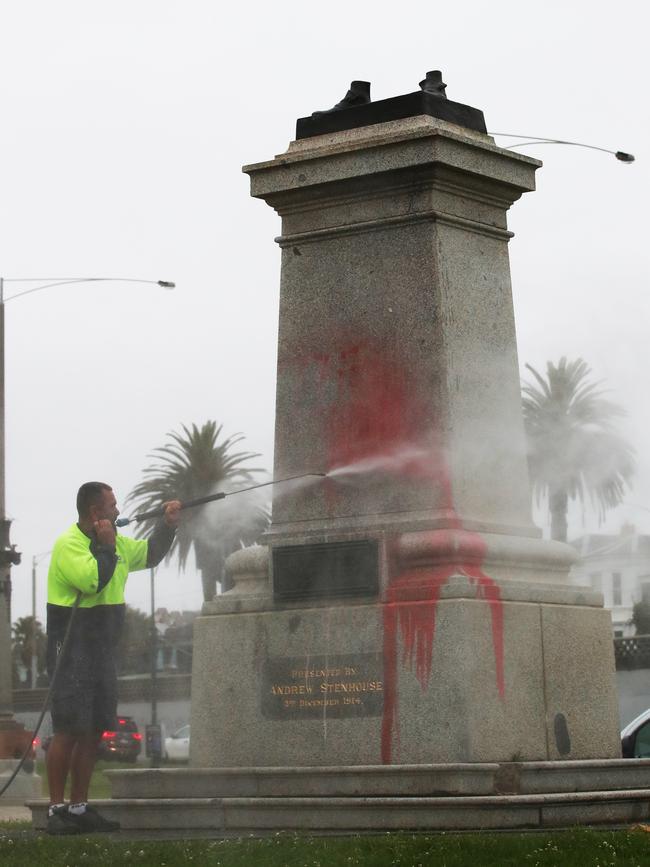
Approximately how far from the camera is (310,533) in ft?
39.2

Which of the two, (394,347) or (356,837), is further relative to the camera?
(394,347)

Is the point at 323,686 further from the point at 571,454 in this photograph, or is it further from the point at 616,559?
the point at 616,559

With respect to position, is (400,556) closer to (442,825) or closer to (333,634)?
(333,634)

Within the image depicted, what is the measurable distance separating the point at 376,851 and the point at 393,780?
1109mm

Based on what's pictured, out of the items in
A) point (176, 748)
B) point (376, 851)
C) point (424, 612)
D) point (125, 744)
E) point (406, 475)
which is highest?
point (406, 475)

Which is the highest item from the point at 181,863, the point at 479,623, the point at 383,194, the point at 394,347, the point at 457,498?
the point at 383,194

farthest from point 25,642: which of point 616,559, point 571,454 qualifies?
point 571,454

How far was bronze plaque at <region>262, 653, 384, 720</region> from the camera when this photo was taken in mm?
11234

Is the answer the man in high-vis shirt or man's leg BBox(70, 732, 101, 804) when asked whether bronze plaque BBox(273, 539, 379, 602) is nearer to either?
the man in high-vis shirt

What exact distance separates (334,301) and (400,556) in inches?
67.8

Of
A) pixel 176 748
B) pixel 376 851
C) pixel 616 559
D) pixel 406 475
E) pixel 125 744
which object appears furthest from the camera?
pixel 125 744

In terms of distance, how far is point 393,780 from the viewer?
1055 centimetres

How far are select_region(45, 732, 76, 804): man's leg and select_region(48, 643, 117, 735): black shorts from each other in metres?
0.06

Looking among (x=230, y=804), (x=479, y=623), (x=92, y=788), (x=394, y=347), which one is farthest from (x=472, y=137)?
(x=92, y=788)
